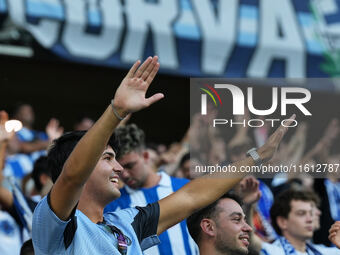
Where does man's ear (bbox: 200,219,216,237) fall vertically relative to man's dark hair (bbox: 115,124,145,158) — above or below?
below

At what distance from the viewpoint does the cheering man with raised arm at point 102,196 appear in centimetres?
258

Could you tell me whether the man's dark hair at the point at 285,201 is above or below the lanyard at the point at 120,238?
below

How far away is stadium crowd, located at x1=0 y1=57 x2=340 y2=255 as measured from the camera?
2635 mm

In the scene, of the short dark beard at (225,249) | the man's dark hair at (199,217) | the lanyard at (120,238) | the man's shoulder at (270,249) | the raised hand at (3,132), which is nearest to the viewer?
the lanyard at (120,238)

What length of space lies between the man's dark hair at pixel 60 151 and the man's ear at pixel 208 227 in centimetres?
95

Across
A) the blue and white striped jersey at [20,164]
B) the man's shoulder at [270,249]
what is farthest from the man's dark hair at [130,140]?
the blue and white striped jersey at [20,164]

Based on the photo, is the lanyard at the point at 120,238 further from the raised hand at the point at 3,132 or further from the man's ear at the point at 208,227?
the raised hand at the point at 3,132

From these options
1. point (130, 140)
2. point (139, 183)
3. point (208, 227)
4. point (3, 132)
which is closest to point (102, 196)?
point (208, 227)

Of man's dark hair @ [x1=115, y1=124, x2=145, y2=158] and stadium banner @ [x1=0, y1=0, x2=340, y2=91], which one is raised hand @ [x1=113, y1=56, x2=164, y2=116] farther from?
stadium banner @ [x1=0, y1=0, x2=340, y2=91]

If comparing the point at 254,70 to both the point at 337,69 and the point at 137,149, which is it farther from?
the point at 137,149

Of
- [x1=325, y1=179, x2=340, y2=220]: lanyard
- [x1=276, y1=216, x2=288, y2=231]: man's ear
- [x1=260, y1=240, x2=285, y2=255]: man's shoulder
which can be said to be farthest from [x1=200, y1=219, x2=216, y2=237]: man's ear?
[x1=325, y1=179, x2=340, y2=220]: lanyard

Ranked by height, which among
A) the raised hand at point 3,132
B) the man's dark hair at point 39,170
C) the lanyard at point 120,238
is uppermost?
the raised hand at point 3,132

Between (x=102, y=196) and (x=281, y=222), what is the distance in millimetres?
2117

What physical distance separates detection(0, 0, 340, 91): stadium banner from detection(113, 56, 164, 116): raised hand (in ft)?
16.9
